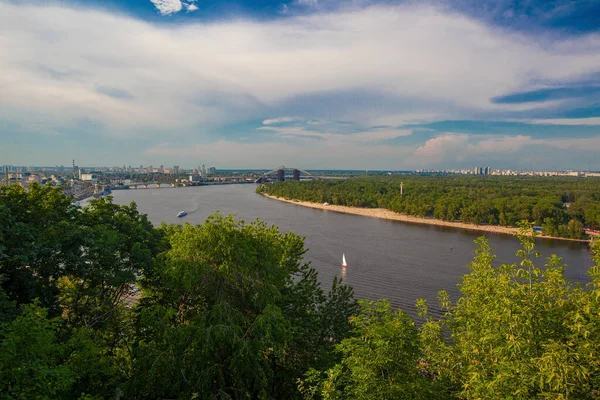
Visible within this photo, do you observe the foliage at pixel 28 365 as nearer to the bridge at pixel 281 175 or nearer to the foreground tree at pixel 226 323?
the foreground tree at pixel 226 323

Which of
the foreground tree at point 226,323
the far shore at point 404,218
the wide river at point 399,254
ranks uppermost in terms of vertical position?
the foreground tree at point 226,323

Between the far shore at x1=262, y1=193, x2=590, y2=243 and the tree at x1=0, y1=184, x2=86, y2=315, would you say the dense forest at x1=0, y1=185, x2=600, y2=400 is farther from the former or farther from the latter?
the far shore at x1=262, y1=193, x2=590, y2=243

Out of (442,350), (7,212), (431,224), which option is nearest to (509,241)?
(431,224)

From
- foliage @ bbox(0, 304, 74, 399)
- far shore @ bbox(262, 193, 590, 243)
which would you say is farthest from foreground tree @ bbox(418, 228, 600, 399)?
far shore @ bbox(262, 193, 590, 243)

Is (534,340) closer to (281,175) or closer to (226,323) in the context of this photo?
(226,323)

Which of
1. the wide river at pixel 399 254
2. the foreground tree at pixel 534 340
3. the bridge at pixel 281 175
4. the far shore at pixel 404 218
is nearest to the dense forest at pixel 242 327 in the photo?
the foreground tree at pixel 534 340

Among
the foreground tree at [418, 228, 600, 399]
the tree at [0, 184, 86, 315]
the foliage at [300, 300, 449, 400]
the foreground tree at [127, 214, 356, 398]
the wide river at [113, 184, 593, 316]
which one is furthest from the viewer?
the wide river at [113, 184, 593, 316]

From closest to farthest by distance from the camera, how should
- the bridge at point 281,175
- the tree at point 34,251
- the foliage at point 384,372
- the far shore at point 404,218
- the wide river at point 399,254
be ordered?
1. the foliage at point 384,372
2. the tree at point 34,251
3. the wide river at point 399,254
4. the far shore at point 404,218
5. the bridge at point 281,175

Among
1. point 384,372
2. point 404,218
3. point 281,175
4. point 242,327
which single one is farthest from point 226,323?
point 281,175

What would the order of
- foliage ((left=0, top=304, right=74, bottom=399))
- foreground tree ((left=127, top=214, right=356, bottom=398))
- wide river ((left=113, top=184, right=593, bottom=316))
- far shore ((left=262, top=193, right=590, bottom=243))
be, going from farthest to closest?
far shore ((left=262, top=193, right=590, bottom=243)) < wide river ((left=113, top=184, right=593, bottom=316)) < foreground tree ((left=127, top=214, right=356, bottom=398)) < foliage ((left=0, top=304, right=74, bottom=399))
